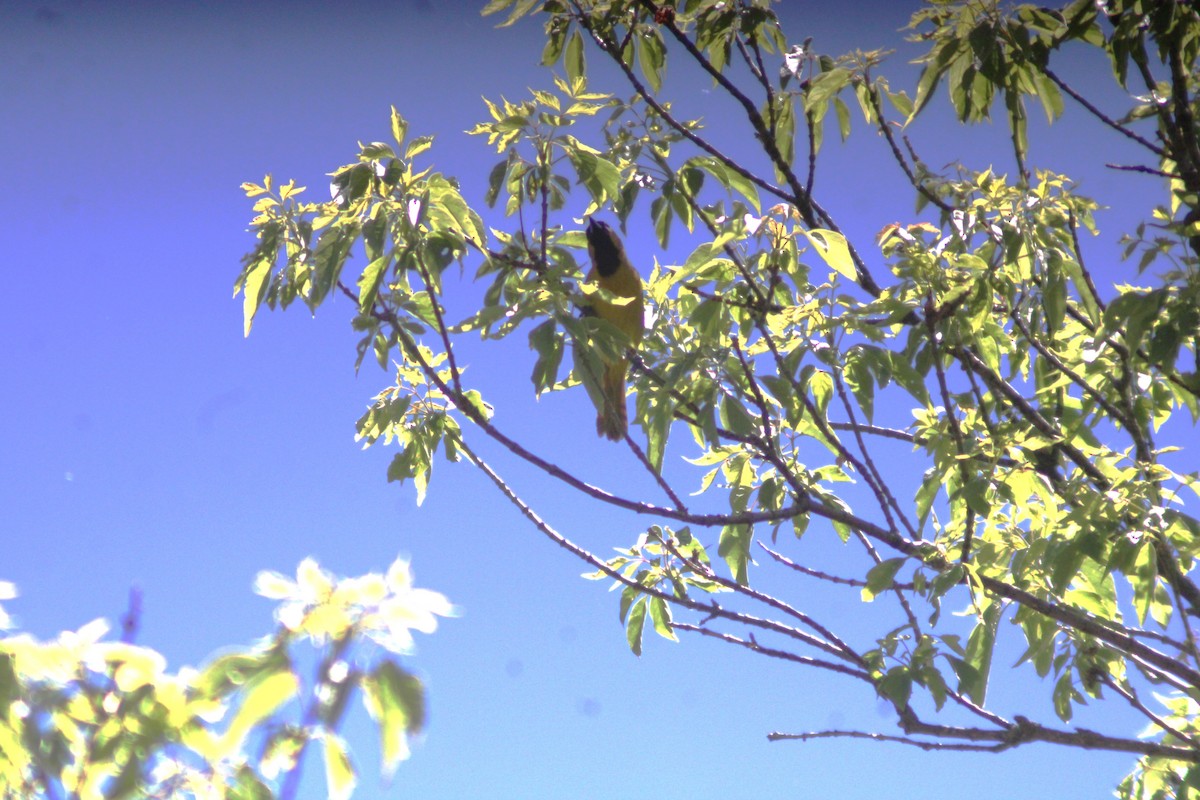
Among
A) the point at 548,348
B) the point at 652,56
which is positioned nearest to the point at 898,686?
the point at 548,348

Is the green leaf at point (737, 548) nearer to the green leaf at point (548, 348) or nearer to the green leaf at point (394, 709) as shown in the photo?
the green leaf at point (548, 348)

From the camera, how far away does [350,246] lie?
2314 millimetres

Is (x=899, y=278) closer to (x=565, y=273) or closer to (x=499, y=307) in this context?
(x=565, y=273)

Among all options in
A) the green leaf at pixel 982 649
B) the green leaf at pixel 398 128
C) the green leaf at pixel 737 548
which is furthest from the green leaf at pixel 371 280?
the green leaf at pixel 982 649

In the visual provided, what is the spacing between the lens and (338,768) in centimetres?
89

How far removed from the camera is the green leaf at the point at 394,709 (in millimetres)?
849

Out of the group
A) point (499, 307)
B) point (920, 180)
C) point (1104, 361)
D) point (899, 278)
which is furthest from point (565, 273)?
point (1104, 361)

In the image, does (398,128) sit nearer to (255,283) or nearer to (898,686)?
(255,283)

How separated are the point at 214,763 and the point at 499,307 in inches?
62.5

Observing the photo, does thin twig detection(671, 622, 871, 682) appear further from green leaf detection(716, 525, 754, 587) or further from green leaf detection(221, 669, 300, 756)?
green leaf detection(221, 669, 300, 756)

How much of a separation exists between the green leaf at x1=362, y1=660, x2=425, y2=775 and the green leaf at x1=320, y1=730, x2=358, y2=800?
0.06 metres

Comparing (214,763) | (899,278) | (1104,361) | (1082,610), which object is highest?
(1104,361)

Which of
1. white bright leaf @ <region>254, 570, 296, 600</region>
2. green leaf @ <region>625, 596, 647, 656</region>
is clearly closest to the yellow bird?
green leaf @ <region>625, 596, 647, 656</region>

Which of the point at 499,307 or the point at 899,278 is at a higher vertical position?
the point at 899,278
